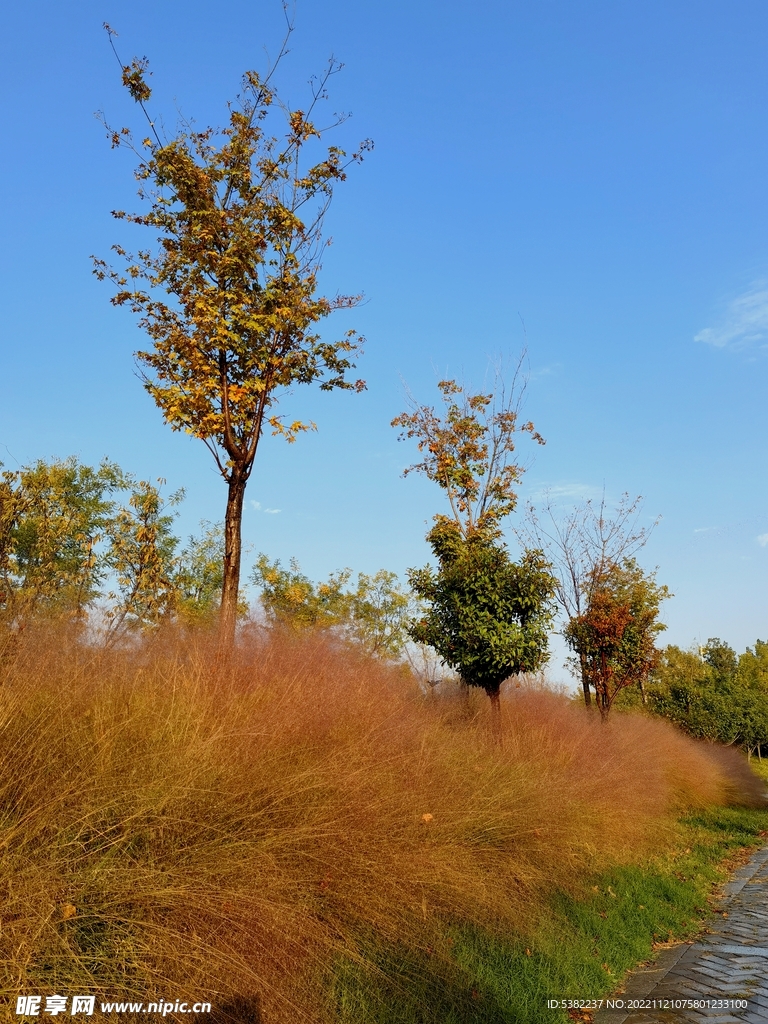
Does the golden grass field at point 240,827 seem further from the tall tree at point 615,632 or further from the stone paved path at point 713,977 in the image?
the tall tree at point 615,632

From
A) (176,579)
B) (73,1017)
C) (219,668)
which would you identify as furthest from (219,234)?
(176,579)

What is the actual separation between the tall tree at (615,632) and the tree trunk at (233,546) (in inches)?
493

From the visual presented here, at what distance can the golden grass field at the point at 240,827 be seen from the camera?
119 inches

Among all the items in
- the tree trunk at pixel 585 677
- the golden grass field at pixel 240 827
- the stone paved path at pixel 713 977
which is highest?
the tree trunk at pixel 585 677

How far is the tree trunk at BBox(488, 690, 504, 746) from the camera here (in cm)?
909

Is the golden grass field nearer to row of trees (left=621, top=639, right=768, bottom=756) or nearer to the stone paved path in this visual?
the stone paved path

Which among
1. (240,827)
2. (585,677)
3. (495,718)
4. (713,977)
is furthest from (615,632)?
(240,827)

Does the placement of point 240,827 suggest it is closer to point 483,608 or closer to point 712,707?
point 483,608

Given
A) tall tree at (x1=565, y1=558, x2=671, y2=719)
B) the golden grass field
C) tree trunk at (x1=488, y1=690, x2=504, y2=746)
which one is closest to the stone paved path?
the golden grass field

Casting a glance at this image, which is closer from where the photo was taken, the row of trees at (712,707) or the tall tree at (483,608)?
the tall tree at (483,608)

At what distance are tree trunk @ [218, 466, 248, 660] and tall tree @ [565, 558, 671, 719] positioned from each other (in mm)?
12533

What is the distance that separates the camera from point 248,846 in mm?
3686

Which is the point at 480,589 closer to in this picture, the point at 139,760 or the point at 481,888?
the point at 481,888

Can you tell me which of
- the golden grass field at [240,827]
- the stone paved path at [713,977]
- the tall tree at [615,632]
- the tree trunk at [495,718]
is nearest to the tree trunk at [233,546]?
the golden grass field at [240,827]
